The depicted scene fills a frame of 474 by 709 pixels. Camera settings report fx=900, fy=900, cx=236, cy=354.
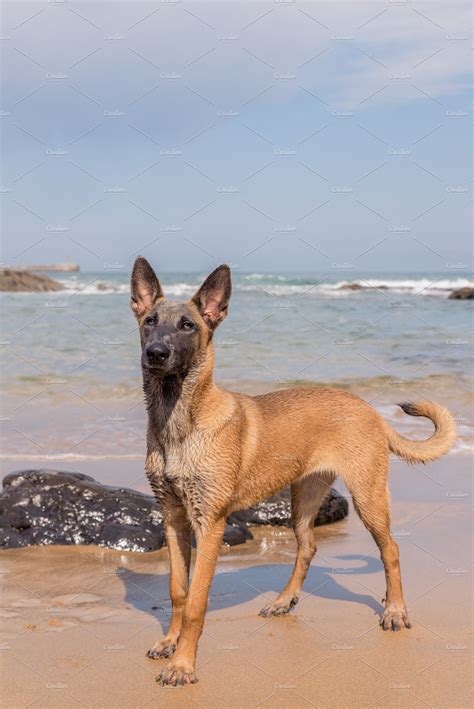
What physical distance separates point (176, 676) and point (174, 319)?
6.71 ft

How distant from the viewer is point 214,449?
5.55 metres

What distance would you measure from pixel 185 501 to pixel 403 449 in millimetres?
1875

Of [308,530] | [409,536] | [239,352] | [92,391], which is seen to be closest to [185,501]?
[308,530]

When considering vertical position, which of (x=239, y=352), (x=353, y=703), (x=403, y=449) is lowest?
(x=239, y=352)

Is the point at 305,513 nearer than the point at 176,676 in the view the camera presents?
No

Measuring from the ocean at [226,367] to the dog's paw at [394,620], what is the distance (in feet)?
17.5

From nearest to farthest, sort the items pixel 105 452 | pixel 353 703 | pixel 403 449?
1. pixel 353 703
2. pixel 403 449
3. pixel 105 452

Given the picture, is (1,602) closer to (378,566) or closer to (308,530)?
(308,530)

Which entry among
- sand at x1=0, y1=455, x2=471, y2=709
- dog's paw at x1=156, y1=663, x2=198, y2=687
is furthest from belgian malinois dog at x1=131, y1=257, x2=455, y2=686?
sand at x1=0, y1=455, x2=471, y2=709

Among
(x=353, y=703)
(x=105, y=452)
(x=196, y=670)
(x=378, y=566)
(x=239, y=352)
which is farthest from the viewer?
(x=239, y=352)

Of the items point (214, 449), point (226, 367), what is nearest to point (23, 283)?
point (226, 367)

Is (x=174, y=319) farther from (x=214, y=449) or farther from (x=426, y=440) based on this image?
(x=426, y=440)

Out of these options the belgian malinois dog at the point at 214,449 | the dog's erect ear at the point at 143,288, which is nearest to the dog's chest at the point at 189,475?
the belgian malinois dog at the point at 214,449

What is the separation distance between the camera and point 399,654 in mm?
5531
